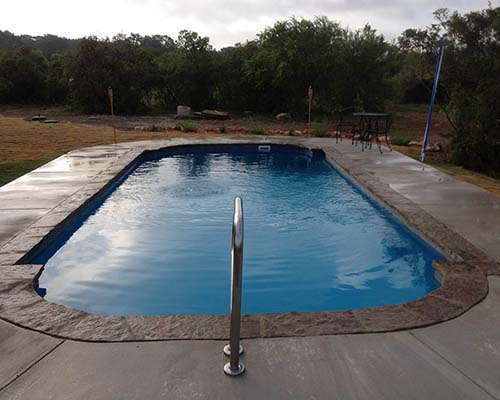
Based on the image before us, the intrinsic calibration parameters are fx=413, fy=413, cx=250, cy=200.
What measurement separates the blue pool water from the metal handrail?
4.52ft

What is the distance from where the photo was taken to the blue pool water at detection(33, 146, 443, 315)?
354 cm

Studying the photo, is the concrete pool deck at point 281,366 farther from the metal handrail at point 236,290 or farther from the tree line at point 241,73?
the tree line at point 241,73

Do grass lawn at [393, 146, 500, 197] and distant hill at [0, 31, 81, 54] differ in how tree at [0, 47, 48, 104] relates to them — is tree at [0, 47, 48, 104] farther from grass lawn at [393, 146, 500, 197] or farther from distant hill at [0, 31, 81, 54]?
grass lawn at [393, 146, 500, 197]

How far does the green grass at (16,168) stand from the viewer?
6.53 metres

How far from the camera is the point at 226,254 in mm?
4434

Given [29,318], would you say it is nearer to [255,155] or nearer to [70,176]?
[70,176]

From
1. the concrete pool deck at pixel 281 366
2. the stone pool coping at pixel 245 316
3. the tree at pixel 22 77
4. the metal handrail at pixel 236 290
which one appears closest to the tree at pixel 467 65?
the stone pool coping at pixel 245 316

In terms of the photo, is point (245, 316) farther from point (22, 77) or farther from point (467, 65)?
point (22, 77)

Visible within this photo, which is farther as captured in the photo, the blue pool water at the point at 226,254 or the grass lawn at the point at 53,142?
the grass lawn at the point at 53,142

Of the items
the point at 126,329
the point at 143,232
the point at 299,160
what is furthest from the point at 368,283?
the point at 299,160

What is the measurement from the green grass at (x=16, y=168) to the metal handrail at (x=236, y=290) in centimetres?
550

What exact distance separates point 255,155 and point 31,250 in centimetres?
685

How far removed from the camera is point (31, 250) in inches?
142

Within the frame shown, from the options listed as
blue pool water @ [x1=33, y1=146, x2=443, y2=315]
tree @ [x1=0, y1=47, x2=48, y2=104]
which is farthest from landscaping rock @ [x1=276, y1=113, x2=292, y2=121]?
tree @ [x1=0, y1=47, x2=48, y2=104]
